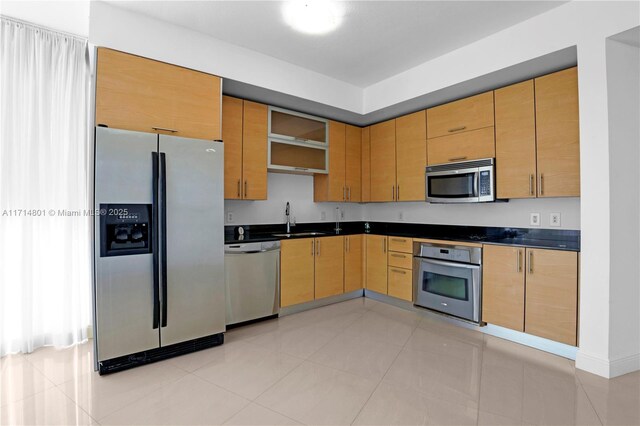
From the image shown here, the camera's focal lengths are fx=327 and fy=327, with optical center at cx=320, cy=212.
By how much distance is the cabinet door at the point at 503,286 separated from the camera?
2.83 metres

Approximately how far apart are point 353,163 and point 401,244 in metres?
1.35

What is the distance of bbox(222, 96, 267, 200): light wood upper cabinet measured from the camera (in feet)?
11.0

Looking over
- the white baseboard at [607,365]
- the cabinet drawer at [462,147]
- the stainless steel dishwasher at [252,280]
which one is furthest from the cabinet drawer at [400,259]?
the white baseboard at [607,365]

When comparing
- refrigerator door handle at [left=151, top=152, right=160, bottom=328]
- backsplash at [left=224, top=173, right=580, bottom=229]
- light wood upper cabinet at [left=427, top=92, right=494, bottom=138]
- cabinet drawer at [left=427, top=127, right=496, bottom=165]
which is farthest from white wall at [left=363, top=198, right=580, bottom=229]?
refrigerator door handle at [left=151, top=152, right=160, bottom=328]

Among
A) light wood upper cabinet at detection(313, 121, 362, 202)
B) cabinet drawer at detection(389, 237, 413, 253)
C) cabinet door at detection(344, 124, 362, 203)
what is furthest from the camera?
cabinet door at detection(344, 124, 362, 203)

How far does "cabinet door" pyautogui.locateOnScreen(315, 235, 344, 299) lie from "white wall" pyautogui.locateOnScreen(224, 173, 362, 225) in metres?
0.61

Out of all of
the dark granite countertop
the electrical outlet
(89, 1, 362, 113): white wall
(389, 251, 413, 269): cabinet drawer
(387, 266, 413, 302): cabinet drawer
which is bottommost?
(387, 266, 413, 302): cabinet drawer

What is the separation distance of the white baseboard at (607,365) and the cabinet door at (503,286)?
1.53 feet

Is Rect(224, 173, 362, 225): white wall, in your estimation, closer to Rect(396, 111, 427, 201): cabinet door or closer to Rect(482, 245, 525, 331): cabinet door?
Rect(396, 111, 427, 201): cabinet door

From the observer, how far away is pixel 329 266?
3994 millimetres

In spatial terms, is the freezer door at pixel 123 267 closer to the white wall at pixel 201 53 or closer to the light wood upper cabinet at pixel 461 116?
the white wall at pixel 201 53

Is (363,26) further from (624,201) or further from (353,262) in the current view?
(353,262)

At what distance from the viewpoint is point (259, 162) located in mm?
3572

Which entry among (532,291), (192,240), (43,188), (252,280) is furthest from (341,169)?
(43,188)
